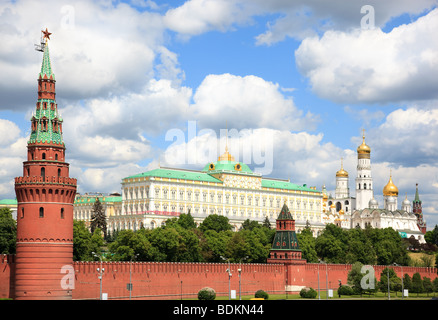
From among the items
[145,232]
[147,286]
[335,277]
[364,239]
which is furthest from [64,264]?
[364,239]

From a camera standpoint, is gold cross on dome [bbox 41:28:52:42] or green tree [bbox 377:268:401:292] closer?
gold cross on dome [bbox 41:28:52:42]

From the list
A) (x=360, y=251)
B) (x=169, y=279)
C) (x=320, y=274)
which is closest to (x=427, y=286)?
(x=320, y=274)

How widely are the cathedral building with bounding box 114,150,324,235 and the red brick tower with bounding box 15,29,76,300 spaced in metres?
88.4

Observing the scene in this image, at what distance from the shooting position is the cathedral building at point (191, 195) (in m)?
177

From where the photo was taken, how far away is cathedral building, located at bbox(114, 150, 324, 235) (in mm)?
177375

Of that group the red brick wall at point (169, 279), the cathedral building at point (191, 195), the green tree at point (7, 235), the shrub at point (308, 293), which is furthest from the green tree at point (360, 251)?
the green tree at point (7, 235)

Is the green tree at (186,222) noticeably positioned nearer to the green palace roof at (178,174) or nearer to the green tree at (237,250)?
the green palace roof at (178,174)

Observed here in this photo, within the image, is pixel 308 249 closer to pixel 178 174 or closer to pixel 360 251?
pixel 360 251

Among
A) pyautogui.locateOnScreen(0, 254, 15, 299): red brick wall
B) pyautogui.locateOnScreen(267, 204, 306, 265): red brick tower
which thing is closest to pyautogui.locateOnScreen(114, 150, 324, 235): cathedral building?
pyautogui.locateOnScreen(267, 204, 306, 265): red brick tower

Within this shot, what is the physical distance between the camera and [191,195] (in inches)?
7279

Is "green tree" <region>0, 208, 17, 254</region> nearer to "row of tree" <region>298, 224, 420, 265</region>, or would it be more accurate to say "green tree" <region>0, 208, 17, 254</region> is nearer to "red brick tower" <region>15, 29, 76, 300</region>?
"red brick tower" <region>15, 29, 76, 300</region>

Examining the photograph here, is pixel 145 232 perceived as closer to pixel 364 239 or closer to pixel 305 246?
pixel 305 246

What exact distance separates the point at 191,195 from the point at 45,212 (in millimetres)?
103655

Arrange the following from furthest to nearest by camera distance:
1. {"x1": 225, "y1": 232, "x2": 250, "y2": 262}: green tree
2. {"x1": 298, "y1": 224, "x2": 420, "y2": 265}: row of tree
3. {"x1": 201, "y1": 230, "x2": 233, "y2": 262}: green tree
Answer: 1. {"x1": 298, "y1": 224, "x2": 420, "y2": 265}: row of tree
2. {"x1": 225, "y1": 232, "x2": 250, "y2": 262}: green tree
3. {"x1": 201, "y1": 230, "x2": 233, "y2": 262}: green tree
